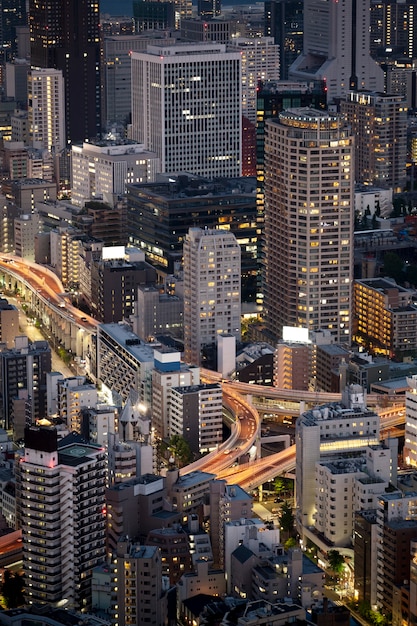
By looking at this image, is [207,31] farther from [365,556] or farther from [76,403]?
[365,556]

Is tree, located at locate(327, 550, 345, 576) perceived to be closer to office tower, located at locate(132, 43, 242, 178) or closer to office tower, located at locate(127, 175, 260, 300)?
office tower, located at locate(127, 175, 260, 300)

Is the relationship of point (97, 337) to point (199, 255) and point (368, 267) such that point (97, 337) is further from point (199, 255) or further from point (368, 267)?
point (368, 267)

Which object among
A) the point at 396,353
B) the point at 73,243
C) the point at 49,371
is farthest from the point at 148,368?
the point at 73,243

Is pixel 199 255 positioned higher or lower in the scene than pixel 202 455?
higher

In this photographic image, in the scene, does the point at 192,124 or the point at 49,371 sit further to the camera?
the point at 192,124

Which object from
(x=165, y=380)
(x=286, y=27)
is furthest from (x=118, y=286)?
(x=286, y=27)
